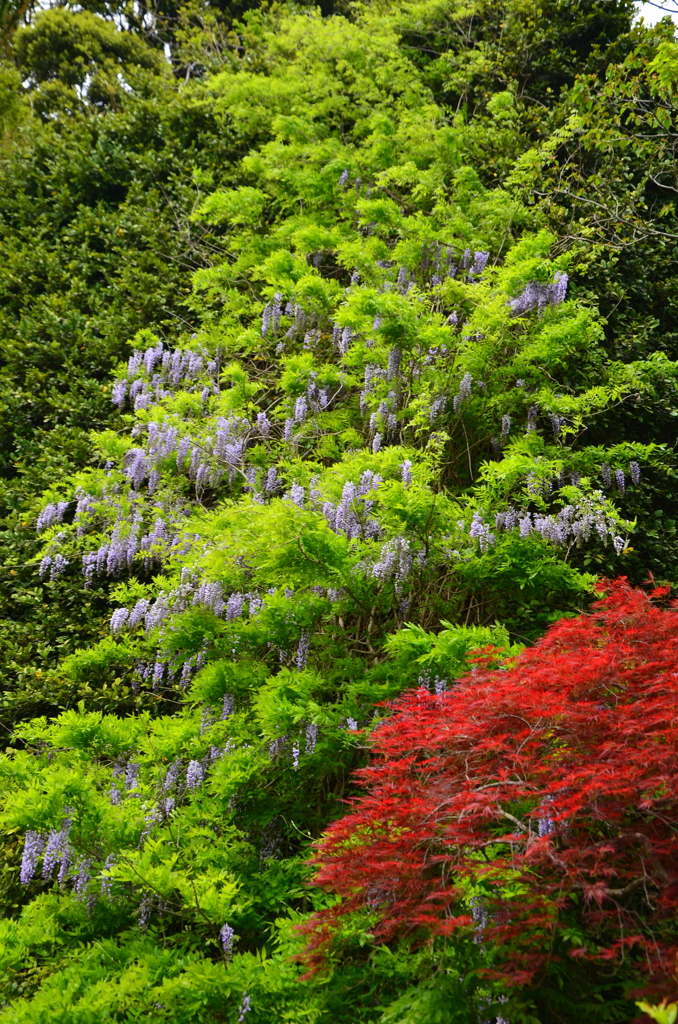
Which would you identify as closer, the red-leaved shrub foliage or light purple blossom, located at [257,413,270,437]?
the red-leaved shrub foliage

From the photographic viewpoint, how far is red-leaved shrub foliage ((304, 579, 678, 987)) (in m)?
2.77

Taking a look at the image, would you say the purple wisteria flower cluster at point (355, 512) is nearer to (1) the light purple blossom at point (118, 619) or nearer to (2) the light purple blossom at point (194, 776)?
(2) the light purple blossom at point (194, 776)

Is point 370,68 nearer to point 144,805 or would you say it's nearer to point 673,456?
point 673,456

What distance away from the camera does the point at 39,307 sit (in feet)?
32.9

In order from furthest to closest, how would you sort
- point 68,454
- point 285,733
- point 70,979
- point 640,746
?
point 68,454 < point 285,733 < point 70,979 < point 640,746

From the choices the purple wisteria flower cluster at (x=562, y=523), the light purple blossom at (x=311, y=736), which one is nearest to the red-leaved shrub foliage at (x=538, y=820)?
the light purple blossom at (x=311, y=736)

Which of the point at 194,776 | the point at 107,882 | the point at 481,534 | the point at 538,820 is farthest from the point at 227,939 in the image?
the point at 481,534

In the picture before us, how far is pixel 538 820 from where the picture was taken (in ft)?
10.6

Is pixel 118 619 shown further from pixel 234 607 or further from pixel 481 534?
pixel 481 534

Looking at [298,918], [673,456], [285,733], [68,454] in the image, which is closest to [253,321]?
[68,454]

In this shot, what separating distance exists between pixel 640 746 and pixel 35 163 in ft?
41.1

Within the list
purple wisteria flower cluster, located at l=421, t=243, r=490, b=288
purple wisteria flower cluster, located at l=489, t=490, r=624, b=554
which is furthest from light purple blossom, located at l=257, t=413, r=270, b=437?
purple wisteria flower cluster, located at l=489, t=490, r=624, b=554

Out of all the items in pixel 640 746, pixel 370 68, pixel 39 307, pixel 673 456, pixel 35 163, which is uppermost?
pixel 370 68

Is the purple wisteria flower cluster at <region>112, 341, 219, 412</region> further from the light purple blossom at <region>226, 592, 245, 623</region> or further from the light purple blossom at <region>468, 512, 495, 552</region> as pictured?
the light purple blossom at <region>468, 512, 495, 552</region>
